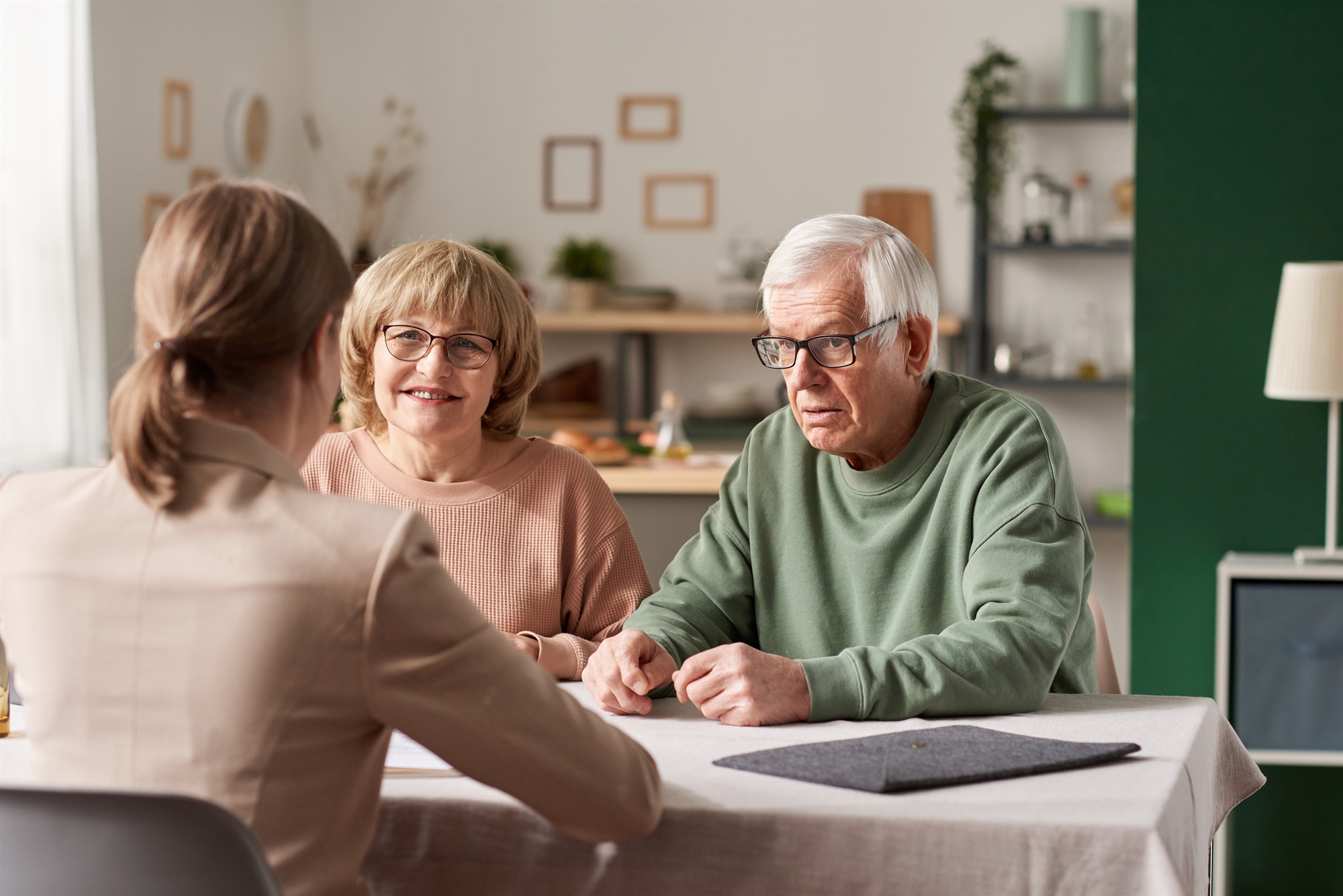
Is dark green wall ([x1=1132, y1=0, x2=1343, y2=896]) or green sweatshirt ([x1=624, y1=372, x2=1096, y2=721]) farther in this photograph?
dark green wall ([x1=1132, y1=0, x2=1343, y2=896])

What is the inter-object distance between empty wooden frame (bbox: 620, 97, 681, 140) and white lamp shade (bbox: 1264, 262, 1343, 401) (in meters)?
3.47

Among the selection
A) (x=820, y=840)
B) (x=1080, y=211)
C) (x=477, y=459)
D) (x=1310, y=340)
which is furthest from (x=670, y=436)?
(x=820, y=840)

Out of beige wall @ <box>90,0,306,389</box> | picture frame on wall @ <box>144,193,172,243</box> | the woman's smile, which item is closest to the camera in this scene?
the woman's smile

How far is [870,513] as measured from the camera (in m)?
1.70

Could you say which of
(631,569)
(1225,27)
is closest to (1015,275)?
(1225,27)

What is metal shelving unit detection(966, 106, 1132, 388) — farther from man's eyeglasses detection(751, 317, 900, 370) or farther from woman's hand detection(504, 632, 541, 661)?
woman's hand detection(504, 632, 541, 661)

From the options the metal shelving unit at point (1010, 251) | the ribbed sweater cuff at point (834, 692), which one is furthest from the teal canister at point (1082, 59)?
the ribbed sweater cuff at point (834, 692)

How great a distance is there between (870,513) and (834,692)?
1.28 feet

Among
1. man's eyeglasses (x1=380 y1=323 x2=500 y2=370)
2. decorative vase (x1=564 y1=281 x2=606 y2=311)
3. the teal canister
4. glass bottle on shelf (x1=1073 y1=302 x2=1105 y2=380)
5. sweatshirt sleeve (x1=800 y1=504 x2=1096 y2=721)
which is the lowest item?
sweatshirt sleeve (x1=800 y1=504 x2=1096 y2=721)

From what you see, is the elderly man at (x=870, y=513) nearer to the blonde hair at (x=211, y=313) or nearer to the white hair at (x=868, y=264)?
the white hair at (x=868, y=264)

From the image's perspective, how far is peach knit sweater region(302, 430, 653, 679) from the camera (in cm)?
182

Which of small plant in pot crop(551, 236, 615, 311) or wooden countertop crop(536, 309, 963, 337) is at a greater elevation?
small plant in pot crop(551, 236, 615, 311)

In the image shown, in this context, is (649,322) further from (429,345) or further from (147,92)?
(429,345)

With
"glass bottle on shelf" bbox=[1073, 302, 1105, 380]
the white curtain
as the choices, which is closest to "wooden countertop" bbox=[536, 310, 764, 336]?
"glass bottle on shelf" bbox=[1073, 302, 1105, 380]
